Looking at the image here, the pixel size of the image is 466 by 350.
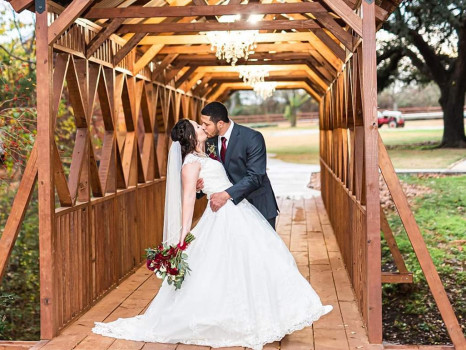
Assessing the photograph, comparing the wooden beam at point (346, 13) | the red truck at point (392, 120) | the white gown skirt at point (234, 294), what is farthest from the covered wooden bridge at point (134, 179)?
the red truck at point (392, 120)

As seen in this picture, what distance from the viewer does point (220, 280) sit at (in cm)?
512

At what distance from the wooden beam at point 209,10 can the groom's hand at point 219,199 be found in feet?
5.99

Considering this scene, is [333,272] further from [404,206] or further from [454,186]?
[454,186]

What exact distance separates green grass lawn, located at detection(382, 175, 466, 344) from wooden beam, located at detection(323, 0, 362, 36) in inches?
198

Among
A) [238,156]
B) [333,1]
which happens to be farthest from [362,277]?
[333,1]

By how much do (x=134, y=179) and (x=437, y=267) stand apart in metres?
4.76

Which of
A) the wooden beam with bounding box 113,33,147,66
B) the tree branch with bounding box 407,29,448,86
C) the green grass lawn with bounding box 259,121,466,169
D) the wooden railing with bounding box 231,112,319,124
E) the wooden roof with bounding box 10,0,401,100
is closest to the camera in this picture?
the wooden roof with bounding box 10,0,401,100

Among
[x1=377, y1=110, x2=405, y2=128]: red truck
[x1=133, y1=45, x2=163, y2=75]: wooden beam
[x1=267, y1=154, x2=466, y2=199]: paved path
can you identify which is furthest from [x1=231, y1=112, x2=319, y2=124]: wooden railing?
[x1=133, y1=45, x2=163, y2=75]: wooden beam

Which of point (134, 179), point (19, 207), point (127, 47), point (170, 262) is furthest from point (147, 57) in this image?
point (170, 262)

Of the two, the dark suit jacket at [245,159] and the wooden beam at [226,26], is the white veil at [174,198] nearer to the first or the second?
the dark suit jacket at [245,159]

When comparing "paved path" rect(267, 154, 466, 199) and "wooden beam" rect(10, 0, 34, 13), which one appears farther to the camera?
"paved path" rect(267, 154, 466, 199)

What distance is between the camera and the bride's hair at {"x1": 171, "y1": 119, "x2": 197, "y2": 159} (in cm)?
516

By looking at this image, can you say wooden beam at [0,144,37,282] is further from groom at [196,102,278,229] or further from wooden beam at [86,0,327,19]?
wooden beam at [86,0,327,19]

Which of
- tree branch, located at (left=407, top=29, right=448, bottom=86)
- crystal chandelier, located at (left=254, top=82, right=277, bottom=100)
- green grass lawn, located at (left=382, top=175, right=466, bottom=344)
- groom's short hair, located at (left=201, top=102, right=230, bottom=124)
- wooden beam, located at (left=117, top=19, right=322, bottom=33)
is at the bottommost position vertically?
green grass lawn, located at (left=382, top=175, right=466, bottom=344)
